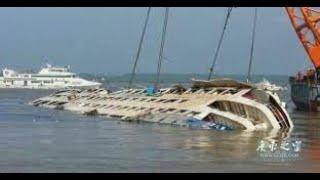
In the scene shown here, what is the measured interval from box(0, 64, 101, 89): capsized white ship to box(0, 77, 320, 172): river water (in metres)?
122

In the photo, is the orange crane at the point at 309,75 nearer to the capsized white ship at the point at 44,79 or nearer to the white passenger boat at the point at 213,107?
the white passenger boat at the point at 213,107

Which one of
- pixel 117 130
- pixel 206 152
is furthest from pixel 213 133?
pixel 206 152

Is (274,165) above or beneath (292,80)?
beneath

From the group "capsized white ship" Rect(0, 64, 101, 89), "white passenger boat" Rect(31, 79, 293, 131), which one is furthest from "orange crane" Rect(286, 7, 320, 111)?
"capsized white ship" Rect(0, 64, 101, 89)

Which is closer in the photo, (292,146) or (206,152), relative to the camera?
(206,152)

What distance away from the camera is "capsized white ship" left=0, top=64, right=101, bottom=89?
15338 cm

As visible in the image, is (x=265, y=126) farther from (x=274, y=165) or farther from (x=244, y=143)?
(x=274, y=165)

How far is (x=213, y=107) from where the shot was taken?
34594 millimetres

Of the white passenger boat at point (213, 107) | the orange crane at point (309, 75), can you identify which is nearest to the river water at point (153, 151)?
the white passenger boat at point (213, 107)

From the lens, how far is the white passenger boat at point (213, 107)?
109 feet

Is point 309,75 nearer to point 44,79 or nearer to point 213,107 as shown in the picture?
point 213,107
